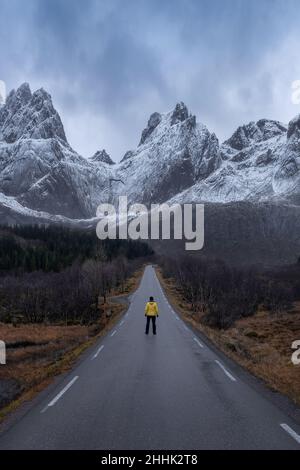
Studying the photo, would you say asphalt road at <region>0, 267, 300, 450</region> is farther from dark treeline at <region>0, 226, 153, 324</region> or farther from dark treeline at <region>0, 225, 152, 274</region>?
dark treeline at <region>0, 225, 152, 274</region>

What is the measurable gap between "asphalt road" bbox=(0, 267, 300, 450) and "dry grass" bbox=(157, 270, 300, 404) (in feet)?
3.75

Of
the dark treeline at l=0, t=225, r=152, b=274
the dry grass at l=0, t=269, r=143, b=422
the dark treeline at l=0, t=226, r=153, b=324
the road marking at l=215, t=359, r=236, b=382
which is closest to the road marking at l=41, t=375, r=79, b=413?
the dry grass at l=0, t=269, r=143, b=422

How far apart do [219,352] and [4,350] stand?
18068mm

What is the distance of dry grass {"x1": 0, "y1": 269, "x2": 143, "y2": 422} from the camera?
1536 cm

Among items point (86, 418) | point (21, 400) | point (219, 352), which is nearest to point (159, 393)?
point (86, 418)

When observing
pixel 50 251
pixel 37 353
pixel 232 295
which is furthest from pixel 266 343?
pixel 50 251

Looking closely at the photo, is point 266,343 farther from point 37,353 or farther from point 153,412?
point 153,412

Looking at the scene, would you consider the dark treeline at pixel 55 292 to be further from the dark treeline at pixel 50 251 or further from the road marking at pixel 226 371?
the road marking at pixel 226 371

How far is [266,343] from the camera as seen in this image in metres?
31.4

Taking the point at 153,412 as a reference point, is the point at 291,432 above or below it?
above

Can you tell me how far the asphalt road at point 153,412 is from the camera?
25.9 feet

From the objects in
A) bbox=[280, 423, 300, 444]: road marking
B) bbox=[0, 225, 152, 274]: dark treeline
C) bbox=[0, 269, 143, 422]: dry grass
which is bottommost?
bbox=[0, 269, 143, 422]: dry grass

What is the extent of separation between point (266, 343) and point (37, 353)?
14.9m

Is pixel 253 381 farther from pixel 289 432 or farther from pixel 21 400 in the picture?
pixel 21 400
